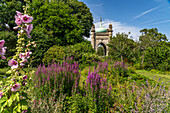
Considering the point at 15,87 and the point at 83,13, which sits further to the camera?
the point at 83,13

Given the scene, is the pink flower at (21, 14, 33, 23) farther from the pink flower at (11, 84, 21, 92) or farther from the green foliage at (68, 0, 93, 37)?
the green foliage at (68, 0, 93, 37)

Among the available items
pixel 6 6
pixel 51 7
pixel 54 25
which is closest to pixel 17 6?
pixel 6 6

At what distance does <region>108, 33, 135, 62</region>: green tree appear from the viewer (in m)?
15.2

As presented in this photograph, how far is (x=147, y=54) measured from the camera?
13.3 metres

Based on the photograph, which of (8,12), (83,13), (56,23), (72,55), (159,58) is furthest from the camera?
(83,13)

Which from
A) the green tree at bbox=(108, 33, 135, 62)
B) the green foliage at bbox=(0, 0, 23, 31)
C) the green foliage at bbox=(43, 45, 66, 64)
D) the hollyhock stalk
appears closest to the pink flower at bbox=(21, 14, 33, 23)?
the hollyhock stalk

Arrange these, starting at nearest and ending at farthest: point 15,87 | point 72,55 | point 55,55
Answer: point 15,87
point 72,55
point 55,55

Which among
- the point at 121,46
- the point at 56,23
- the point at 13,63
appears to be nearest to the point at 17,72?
the point at 13,63

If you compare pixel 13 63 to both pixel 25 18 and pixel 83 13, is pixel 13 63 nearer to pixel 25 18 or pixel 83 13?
pixel 25 18

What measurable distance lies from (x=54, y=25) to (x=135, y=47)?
11.9m

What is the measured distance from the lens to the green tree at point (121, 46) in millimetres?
15250

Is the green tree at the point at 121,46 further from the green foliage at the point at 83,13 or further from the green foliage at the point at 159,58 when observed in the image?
the green foliage at the point at 83,13

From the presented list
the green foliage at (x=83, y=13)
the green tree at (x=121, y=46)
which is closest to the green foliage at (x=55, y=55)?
the green tree at (x=121, y=46)

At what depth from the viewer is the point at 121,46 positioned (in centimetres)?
1540
